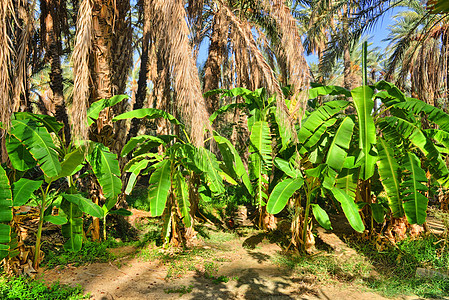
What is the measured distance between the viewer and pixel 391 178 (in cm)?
483

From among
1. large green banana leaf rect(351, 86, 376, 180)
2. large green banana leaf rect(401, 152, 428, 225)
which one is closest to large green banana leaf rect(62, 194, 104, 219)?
large green banana leaf rect(351, 86, 376, 180)

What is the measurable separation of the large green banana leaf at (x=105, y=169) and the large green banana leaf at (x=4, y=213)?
1049mm

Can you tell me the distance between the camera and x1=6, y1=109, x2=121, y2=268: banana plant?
12.0 ft

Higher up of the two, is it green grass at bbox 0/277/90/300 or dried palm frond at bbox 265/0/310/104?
dried palm frond at bbox 265/0/310/104

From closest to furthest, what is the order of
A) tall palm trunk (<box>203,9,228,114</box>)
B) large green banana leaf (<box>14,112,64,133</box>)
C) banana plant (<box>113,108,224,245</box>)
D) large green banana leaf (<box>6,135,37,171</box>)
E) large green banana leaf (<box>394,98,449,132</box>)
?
large green banana leaf (<box>6,135,37,171</box>) < large green banana leaf (<box>14,112,64,133</box>) < banana plant (<box>113,108,224,245</box>) < large green banana leaf (<box>394,98,449,132</box>) < tall palm trunk (<box>203,9,228,114</box>)

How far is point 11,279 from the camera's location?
12.3 ft

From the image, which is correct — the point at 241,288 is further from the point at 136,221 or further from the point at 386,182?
the point at 136,221

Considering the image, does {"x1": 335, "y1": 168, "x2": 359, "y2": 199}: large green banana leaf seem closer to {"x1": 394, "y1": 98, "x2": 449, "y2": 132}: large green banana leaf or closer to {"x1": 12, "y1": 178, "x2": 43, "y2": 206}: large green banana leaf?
{"x1": 394, "y1": 98, "x2": 449, "y2": 132}: large green banana leaf

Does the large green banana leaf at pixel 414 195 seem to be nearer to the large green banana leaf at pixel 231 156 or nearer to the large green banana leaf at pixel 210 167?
the large green banana leaf at pixel 231 156

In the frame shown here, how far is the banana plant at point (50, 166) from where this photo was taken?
12.0 ft

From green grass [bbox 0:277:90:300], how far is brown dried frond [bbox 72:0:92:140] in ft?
6.68

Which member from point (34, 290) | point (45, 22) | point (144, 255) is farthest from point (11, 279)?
point (45, 22)

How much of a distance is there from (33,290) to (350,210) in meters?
4.66

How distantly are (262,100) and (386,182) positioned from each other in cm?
296
